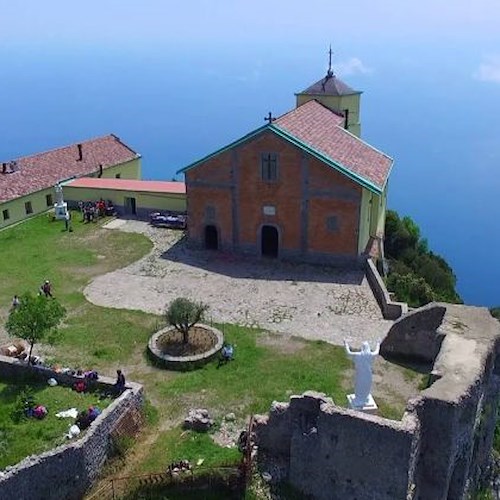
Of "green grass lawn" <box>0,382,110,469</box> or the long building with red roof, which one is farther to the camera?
the long building with red roof

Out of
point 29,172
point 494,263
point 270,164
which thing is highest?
point 270,164

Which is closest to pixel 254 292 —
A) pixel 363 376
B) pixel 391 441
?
pixel 363 376

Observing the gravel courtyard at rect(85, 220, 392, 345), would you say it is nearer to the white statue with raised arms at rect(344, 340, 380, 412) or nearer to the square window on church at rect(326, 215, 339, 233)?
the square window on church at rect(326, 215, 339, 233)

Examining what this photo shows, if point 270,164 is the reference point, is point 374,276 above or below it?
below

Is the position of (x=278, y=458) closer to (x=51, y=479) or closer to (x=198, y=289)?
(x=51, y=479)

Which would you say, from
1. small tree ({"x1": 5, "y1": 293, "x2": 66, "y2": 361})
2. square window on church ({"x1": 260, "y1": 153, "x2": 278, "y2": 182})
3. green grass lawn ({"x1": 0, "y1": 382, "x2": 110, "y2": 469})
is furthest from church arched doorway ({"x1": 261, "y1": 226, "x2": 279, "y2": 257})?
green grass lawn ({"x1": 0, "y1": 382, "x2": 110, "y2": 469})

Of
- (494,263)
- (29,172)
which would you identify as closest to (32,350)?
(29,172)
